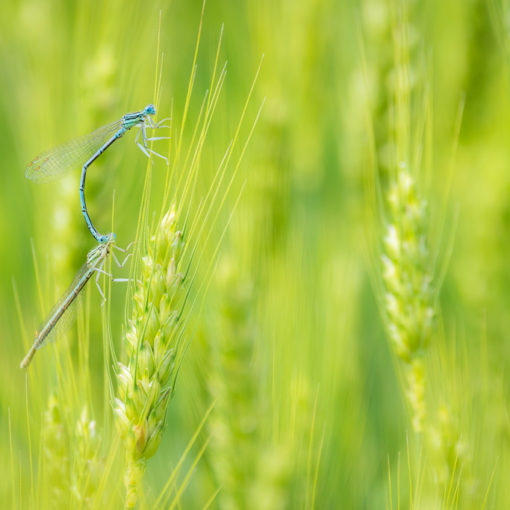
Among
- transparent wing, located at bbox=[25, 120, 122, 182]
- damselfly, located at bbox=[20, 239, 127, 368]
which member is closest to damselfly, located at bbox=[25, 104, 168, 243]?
transparent wing, located at bbox=[25, 120, 122, 182]

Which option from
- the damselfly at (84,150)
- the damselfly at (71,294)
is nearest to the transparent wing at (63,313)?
the damselfly at (71,294)

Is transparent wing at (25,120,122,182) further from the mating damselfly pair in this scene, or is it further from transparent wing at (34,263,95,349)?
transparent wing at (34,263,95,349)

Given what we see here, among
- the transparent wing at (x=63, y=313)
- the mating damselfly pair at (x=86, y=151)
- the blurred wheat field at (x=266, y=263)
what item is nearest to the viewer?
the blurred wheat field at (x=266, y=263)

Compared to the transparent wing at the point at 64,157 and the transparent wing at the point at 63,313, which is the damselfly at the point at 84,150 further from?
the transparent wing at the point at 63,313

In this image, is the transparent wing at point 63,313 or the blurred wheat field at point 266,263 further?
the transparent wing at point 63,313

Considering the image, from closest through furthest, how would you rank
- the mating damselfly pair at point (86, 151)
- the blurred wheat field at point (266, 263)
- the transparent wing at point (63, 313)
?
1. the blurred wheat field at point (266, 263)
2. the transparent wing at point (63, 313)
3. the mating damselfly pair at point (86, 151)

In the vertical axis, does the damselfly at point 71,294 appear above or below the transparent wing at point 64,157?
below
